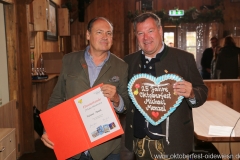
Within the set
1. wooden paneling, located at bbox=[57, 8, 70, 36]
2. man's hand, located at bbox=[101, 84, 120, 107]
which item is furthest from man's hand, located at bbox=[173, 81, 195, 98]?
wooden paneling, located at bbox=[57, 8, 70, 36]

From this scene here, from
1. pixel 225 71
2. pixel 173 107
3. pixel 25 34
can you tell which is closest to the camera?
pixel 173 107

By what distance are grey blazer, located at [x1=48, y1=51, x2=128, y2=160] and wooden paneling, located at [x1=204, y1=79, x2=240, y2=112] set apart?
129 inches

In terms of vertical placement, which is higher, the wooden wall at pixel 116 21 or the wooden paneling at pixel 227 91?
the wooden wall at pixel 116 21

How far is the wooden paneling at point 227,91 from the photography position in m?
4.96

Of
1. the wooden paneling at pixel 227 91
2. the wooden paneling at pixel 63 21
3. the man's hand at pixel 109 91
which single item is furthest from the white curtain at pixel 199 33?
the man's hand at pixel 109 91

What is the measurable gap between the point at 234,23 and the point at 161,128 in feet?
28.3

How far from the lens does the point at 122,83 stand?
197 cm

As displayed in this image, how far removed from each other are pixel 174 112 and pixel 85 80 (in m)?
0.58

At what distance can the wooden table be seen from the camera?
2402 millimetres

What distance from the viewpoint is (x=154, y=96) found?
1.85m

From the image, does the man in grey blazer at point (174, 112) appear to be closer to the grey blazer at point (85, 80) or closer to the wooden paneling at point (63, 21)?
the grey blazer at point (85, 80)

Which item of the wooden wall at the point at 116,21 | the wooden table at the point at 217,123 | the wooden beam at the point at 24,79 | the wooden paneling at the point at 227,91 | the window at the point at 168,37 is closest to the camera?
the wooden table at the point at 217,123

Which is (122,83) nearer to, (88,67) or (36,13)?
(88,67)

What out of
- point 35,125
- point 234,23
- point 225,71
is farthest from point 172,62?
point 234,23
